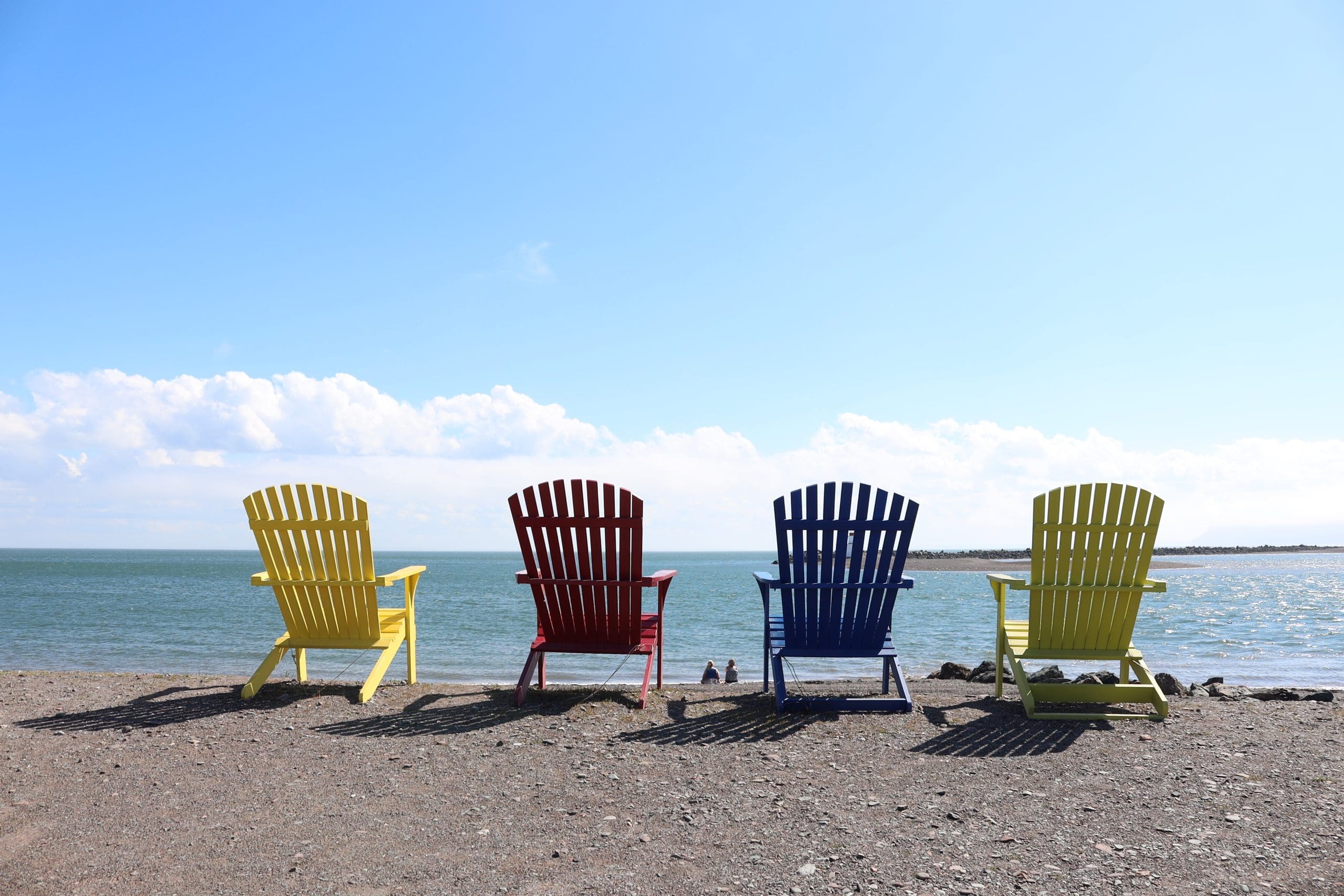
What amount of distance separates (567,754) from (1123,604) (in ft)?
14.9

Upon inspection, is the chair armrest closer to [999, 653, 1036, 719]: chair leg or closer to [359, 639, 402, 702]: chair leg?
[359, 639, 402, 702]: chair leg

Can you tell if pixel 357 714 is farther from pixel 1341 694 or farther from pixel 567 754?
pixel 1341 694

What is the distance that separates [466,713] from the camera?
5.96m

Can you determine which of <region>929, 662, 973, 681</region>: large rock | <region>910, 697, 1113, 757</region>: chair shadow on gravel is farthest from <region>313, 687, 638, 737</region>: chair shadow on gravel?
<region>929, 662, 973, 681</region>: large rock

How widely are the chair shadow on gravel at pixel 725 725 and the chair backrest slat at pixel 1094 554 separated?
2132 millimetres

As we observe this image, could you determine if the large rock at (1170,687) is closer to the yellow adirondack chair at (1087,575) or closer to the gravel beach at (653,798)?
the gravel beach at (653,798)

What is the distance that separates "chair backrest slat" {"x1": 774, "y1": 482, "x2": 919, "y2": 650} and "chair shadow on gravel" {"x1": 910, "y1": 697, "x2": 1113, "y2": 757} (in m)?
0.86

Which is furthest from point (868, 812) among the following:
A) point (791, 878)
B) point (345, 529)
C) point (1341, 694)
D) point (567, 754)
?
point (1341, 694)

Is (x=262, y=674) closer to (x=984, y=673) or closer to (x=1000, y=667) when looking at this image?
(x=1000, y=667)

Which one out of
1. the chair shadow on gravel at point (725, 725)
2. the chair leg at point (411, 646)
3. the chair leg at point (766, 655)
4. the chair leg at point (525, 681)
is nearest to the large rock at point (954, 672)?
the chair leg at point (766, 655)

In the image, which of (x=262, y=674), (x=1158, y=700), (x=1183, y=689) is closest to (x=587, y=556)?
(x=262, y=674)

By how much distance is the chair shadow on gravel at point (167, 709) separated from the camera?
5.67 metres

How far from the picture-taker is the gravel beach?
3.16 meters

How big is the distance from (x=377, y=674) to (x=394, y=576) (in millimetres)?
811
